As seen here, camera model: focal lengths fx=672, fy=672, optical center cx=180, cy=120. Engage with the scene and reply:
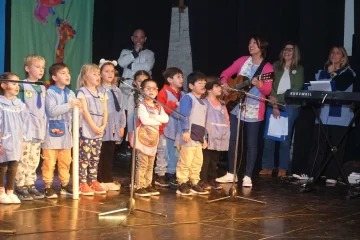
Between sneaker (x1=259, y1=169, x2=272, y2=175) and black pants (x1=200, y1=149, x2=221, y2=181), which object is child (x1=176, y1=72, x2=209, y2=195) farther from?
sneaker (x1=259, y1=169, x2=272, y2=175)

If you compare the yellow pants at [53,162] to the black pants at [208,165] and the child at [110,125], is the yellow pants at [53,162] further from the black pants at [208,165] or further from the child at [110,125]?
the black pants at [208,165]

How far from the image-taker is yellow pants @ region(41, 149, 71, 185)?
5.79m

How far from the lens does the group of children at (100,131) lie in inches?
218

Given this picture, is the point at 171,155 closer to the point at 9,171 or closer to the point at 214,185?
the point at 214,185

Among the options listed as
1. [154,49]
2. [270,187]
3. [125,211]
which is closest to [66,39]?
[154,49]

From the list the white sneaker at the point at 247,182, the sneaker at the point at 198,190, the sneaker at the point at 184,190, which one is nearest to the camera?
the sneaker at the point at 184,190

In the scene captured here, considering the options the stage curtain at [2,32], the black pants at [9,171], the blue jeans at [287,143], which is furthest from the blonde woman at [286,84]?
the stage curtain at [2,32]

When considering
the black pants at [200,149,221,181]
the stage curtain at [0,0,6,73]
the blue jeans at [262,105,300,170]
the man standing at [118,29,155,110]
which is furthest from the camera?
the man standing at [118,29,155,110]

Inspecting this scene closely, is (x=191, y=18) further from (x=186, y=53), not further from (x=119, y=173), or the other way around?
(x=119, y=173)

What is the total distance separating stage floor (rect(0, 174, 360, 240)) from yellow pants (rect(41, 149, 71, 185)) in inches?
9.7

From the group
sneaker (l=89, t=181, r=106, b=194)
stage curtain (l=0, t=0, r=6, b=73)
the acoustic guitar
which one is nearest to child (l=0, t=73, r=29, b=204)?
sneaker (l=89, t=181, r=106, b=194)

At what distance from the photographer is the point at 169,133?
6699mm

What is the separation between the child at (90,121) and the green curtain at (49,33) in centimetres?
251

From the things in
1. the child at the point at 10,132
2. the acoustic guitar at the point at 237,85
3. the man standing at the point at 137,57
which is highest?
the man standing at the point at 137,57
